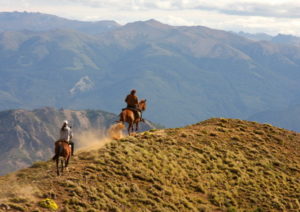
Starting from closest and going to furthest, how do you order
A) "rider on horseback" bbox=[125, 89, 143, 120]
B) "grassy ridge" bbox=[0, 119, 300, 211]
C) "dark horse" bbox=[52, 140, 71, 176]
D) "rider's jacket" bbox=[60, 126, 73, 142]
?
"grassy ridge" bbox=[0, 119, 300, 211] → "dark horse" bbox=[52, 140, 71, 176] → "rider's jacket" bbox=[60, 126, 73, 142] → "rider on horseback" bbox=[125, 89, 143, 120]

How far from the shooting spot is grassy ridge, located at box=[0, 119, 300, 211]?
2545cm

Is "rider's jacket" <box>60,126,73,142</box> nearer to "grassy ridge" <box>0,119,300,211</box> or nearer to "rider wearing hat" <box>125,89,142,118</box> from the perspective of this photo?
"grassy ridge" <box>0,119,300,211</box>

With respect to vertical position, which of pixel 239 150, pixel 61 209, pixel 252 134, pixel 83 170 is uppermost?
pixel 252 134

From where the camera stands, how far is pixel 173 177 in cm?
3091

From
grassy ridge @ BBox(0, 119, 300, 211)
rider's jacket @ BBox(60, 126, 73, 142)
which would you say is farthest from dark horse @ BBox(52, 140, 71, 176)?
grassy ridge @ BBox(0, 119, 300, 211)

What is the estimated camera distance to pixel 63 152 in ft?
85.7

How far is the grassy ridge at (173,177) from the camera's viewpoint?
83.5 ft

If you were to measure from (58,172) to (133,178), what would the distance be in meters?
5.72

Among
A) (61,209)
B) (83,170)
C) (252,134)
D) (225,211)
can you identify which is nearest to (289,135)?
(252,134)

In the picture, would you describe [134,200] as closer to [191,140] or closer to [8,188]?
[8,188]

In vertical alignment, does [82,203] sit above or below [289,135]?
below

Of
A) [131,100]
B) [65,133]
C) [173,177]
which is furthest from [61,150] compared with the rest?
[131,100]

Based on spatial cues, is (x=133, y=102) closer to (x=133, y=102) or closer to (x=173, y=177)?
(x=133, y=102)

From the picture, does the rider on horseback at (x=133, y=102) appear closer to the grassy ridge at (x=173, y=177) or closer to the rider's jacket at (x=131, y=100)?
the rider's jacket at (x=131, y=100)
